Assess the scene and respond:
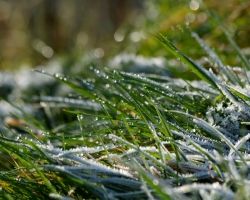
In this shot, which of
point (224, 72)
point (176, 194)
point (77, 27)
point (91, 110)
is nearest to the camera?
point (176, 194)

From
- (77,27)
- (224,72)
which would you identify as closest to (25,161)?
(224,72)

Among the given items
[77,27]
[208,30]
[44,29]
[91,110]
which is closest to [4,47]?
[44,29]

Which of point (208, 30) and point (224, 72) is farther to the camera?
point (208, 30)

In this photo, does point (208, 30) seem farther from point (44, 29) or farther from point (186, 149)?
point (44, 29)

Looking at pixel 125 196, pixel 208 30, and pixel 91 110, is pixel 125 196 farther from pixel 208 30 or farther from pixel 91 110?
pixel 208 30

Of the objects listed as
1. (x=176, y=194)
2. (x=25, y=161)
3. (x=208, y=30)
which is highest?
(x=208, y=30)

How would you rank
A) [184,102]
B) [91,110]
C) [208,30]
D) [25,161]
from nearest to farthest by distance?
[25,161], [184,102], [91,110], [208,30]

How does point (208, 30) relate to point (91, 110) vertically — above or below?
above
